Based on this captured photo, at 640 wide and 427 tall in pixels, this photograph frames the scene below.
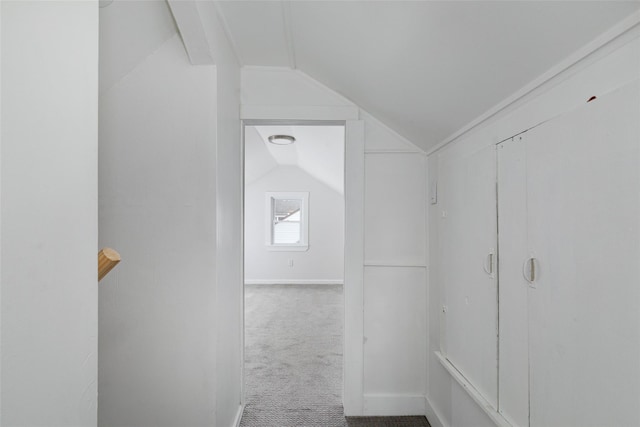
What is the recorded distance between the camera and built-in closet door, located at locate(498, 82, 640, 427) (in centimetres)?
75

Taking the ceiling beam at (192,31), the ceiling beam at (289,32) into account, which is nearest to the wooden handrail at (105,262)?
the ceiling beam at (192,31)

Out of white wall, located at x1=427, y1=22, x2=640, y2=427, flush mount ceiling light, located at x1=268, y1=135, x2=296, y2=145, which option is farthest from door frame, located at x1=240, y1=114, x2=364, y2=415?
flush mount ceiling light, located at x1=268, y1=135, x2=296, y2=145

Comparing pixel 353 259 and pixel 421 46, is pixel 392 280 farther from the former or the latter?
pixel 421 46

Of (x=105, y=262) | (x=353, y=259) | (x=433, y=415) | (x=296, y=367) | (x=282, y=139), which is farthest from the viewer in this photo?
(x=282, y=139)

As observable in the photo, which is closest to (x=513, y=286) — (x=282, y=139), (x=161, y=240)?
(x=161, y=240)

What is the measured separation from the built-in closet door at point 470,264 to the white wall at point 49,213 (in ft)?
4.26

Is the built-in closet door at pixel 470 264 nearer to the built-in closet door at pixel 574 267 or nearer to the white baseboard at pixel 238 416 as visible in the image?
the built-in closet door at pixel 574 267

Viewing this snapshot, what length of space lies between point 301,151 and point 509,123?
4.06 meters

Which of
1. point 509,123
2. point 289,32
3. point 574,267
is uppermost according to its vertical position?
point 289,32

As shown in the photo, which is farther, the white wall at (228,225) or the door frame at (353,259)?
the door frame at (353,259)

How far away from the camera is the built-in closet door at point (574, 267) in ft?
2.47

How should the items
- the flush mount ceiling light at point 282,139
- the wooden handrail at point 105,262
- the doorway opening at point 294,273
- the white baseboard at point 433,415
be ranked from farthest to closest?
the flush mount ceiling light at point 282,139, the doorway opening at point 294,273, the white baseboard at point 433,415, the wooden handrail at point 105,262

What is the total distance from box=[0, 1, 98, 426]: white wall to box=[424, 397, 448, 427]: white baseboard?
1.87 meters

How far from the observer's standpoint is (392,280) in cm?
224
